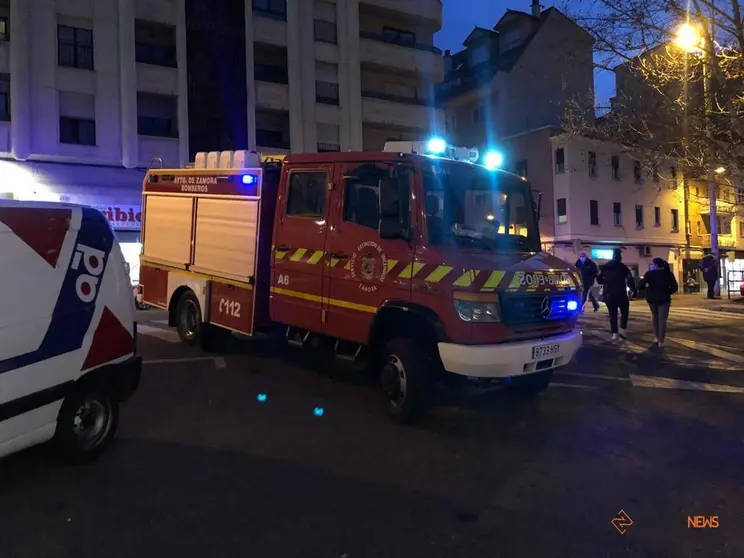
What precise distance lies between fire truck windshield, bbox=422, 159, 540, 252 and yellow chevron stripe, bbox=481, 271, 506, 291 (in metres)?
0.56

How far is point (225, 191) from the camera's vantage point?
8.05 metres

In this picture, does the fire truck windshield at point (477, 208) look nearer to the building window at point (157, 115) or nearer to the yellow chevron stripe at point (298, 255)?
the yellow chevron stripe at point (298, 255)

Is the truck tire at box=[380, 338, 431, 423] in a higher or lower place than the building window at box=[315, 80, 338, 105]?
lower

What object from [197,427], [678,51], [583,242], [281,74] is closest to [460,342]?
[197,427]

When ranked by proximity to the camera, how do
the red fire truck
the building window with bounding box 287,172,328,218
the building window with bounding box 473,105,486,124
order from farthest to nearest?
the building window with bounding box 473,105,486,124
the building window with bounding box 287,172,328,218
the red fire truck

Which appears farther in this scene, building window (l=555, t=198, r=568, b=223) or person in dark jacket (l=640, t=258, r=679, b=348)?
building window (l=555, t=198, r=568, b=223)

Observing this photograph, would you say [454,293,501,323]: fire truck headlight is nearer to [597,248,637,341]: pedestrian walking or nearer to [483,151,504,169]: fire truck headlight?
[483,151,504,169]: fire truck headlight

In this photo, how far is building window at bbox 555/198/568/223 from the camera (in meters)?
32.9

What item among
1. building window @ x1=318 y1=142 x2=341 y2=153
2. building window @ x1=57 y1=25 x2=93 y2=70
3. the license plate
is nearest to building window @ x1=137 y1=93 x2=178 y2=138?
building window @ x1=57 y1=25 x2=93 y2=70

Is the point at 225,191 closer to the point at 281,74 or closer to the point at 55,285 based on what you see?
the point at 55,285

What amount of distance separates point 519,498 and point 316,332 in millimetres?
3205

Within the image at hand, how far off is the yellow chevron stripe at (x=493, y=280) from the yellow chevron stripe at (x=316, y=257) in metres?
2.03

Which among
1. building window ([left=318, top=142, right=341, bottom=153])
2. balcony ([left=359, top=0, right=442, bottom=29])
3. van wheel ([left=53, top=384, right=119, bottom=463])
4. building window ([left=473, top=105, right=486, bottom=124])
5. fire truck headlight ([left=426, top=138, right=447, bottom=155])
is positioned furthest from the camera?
building window ([left=473, top=105, right=486, bottom=124])

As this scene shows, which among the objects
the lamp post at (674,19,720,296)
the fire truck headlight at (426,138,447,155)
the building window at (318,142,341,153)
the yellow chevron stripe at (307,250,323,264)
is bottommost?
the yellow chevron stripe at (307,250,323,264)
